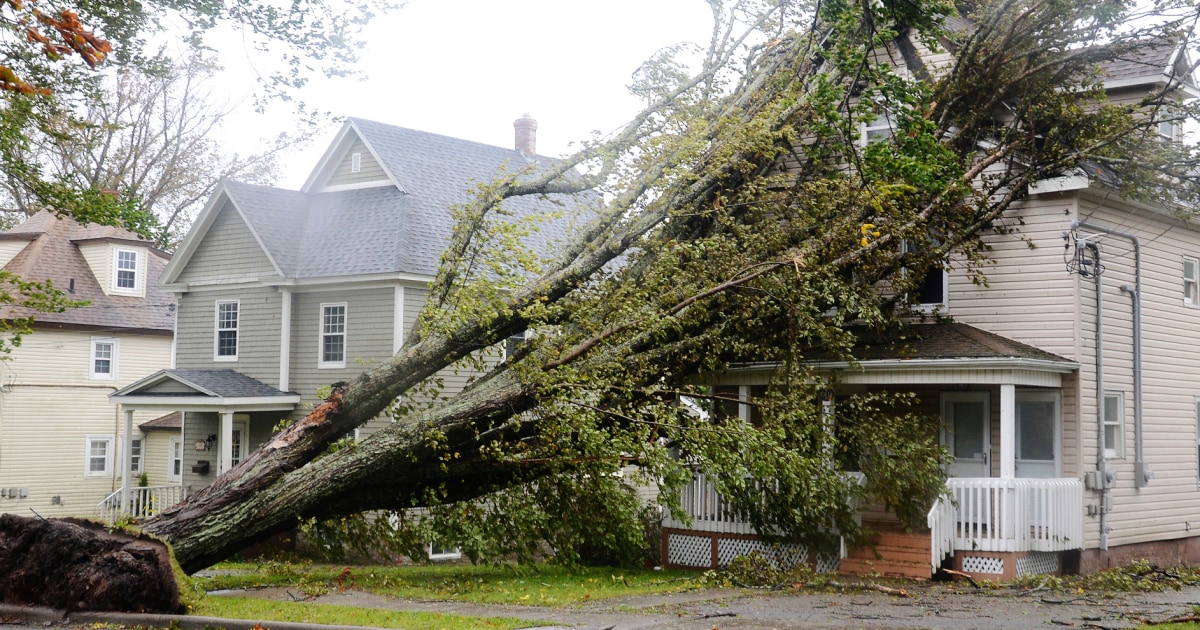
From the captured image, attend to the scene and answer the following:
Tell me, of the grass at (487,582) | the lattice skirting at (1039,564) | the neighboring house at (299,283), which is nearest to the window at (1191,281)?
the lattice skirting at (1039,564)

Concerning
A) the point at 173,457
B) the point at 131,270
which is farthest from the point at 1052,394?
the point at 131,270

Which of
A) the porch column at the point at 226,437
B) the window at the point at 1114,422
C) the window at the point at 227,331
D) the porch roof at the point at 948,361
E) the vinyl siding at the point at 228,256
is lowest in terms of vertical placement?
the porch column at the point at 226,437

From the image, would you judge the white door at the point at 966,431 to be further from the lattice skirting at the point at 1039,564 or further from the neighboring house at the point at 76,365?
the neighboring house at the point at 76,365

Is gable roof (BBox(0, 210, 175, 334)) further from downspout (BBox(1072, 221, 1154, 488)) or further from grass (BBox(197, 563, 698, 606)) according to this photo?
downspout (BBox(1072, 221, 1154, 488))

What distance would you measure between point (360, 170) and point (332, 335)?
385 cm

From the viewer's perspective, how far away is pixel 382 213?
23.1m

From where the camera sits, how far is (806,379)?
49.9 ft

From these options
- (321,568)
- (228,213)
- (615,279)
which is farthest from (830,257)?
(228,213)

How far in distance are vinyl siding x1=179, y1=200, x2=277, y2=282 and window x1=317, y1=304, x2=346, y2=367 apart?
1561 mm

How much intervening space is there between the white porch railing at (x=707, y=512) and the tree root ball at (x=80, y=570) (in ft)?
27.1

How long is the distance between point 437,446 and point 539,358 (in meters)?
1.67

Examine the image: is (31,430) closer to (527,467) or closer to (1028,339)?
(527,467)

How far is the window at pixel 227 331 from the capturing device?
2389 cm

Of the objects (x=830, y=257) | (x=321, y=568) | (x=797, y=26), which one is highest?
(x=797, y=26)
